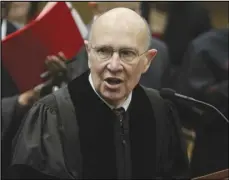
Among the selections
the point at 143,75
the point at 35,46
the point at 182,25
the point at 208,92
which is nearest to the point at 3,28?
the point at 35,46

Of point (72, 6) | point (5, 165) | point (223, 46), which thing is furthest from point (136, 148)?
point (223, 46)

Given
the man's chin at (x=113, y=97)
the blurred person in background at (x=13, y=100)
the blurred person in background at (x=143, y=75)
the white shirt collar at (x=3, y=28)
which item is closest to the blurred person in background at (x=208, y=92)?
the blurred person in background at (x=143, y=75)

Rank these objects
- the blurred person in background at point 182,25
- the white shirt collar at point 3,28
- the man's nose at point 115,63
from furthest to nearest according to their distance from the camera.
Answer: the blurred person in background at point 182,25
the white shirt collar at point 3,28
the man's nose at point 115,63

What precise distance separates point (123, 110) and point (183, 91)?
13.8 inches

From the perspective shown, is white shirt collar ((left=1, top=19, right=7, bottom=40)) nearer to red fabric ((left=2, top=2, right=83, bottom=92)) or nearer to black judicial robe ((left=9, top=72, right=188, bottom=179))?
red fabric ((left=2, top=2, right=83, bottom=92))

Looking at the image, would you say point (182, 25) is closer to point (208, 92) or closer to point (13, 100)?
point (208, 92)

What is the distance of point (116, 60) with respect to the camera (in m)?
1.30

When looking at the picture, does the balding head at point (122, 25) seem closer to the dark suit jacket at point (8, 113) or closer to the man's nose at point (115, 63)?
the man's nose at point (115, 63)

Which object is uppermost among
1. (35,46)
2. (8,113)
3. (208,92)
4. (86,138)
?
(35,46)

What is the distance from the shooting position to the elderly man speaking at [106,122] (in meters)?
1.32

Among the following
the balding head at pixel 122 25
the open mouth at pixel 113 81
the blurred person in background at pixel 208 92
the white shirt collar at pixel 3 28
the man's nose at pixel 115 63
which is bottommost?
the blurred person in background at pixel 208 92

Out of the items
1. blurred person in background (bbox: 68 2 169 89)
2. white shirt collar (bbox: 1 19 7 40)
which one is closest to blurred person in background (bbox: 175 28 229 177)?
blurred person in background (bbox: 68 2 169 89)

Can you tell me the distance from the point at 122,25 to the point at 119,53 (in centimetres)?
6

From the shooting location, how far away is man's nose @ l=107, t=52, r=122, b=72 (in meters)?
1.30
